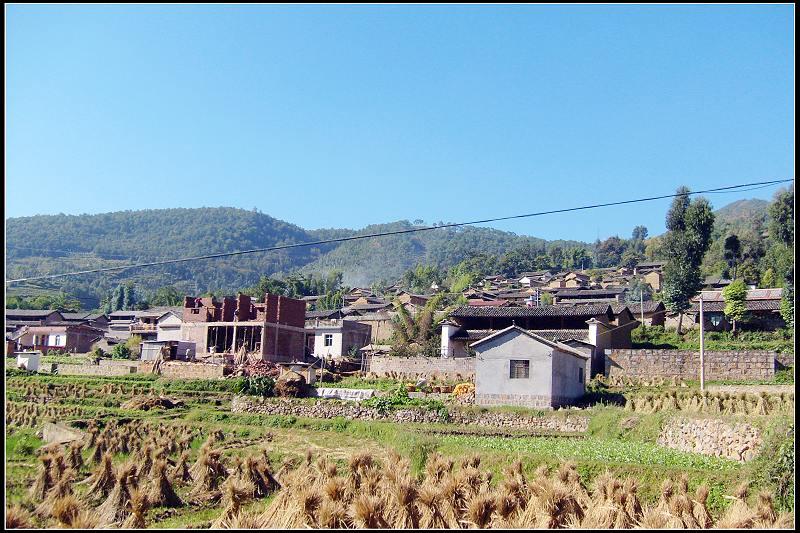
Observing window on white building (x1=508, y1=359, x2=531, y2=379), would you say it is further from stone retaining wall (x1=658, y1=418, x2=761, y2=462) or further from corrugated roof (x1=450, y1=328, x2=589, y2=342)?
corrugated roof (x1=450, y1=328, x2=589, y2=342)

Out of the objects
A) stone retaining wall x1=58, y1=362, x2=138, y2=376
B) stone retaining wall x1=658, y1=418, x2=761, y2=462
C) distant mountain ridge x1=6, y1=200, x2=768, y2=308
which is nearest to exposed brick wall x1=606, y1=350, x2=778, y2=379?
stone retaining wall x1=658, y1=418, x2=761, y2=462

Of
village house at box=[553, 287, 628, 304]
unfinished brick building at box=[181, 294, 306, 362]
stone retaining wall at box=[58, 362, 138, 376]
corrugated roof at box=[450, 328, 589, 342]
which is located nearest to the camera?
corrugated roof at box=[450, 328, 589, 342]

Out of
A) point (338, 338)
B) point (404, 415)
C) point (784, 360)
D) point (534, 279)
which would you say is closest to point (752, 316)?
point (784, 360)

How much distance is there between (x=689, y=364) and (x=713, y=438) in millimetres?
14340

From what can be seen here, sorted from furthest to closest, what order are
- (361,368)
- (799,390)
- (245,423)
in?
(361,368), (245,423), (799,390)

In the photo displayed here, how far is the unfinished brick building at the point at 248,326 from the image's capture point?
151ft

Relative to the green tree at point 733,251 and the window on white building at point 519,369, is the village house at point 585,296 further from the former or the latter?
the window on white building at point 519,369

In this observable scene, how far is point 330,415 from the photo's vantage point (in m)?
28.4

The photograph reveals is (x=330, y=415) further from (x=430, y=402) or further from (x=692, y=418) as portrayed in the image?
(x=692, y=418)

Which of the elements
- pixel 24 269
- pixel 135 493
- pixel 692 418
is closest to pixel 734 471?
pixel 692 418

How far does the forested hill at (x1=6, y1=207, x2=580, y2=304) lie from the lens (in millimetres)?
147750

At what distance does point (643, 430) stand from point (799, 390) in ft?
39.8

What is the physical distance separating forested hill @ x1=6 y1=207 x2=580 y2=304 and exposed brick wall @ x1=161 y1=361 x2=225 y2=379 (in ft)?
299

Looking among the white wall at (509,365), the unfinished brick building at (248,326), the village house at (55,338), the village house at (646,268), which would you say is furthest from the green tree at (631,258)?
the white wall at (509,365)
